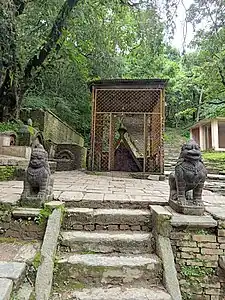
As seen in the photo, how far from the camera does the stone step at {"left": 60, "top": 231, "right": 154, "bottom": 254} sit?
7.98 feet

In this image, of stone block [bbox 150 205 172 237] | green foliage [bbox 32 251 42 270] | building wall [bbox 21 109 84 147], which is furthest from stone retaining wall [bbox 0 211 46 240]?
building wall [bbox 21 109 84 147]

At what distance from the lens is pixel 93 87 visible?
752cm

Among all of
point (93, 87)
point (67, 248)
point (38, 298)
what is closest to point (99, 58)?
point (93, 87)

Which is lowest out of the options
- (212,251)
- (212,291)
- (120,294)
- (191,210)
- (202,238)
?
(212,291)

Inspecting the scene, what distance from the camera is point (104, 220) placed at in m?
2.71

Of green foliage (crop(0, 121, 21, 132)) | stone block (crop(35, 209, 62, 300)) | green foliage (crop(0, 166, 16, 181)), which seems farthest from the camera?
green foliage (crop(0, 121, 21, 132))

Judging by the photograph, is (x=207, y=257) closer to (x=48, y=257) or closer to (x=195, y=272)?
(x=195, y=272)

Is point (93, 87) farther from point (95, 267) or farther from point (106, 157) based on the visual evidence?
point (95, 267)

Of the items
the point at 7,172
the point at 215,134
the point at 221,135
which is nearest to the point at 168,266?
the point at 7,172

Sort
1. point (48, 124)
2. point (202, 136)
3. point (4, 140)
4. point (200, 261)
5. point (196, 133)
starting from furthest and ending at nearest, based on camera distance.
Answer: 1. point (196, 133)
2. point (202, 136)
3. point (48, 124)
4. point (4, 140)
5. point (200, 261)

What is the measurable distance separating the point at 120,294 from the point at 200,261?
904 millimetres

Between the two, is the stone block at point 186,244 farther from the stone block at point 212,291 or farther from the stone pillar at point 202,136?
the stone pillar at point 202,136

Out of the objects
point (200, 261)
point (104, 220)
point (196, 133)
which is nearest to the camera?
point (200, 261)

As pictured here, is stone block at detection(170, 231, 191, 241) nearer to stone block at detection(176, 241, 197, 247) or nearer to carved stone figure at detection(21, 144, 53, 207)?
stone block at detection(176, 241, 197, 247)
